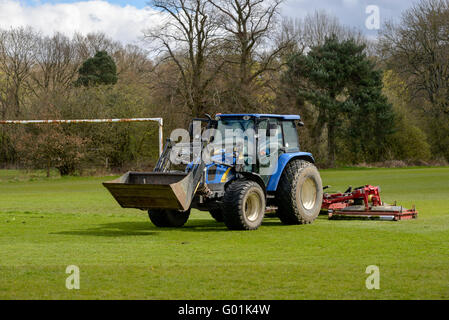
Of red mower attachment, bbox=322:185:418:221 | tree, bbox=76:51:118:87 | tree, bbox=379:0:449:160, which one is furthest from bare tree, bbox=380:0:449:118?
red mower attachment, bbox=322:185:418:221

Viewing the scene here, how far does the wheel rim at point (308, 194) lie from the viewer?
13972 mm

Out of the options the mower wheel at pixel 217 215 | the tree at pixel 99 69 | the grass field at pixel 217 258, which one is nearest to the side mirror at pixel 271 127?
the grass field at pixel 217 258

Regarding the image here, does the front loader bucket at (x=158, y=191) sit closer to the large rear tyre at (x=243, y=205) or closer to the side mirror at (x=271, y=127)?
the large rear tyre at (x=243, y=205)

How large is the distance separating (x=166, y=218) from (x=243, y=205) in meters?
1.89

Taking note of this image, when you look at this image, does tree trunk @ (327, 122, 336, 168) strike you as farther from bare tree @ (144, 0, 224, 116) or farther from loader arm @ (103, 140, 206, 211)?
loader arm @ (103, 140, 206, 211)

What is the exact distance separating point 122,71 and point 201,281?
57.2m

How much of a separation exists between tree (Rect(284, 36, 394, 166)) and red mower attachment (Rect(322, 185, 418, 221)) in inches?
1323

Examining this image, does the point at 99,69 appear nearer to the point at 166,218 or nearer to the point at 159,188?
the point at 166,218

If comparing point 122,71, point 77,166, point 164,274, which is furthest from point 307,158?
point 122,71

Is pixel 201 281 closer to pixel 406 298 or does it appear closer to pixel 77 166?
pixel 406 298

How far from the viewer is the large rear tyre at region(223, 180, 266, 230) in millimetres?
12180

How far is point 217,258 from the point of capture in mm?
9055

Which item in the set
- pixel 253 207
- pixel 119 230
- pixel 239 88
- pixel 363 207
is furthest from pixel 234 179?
pixel 239 88
